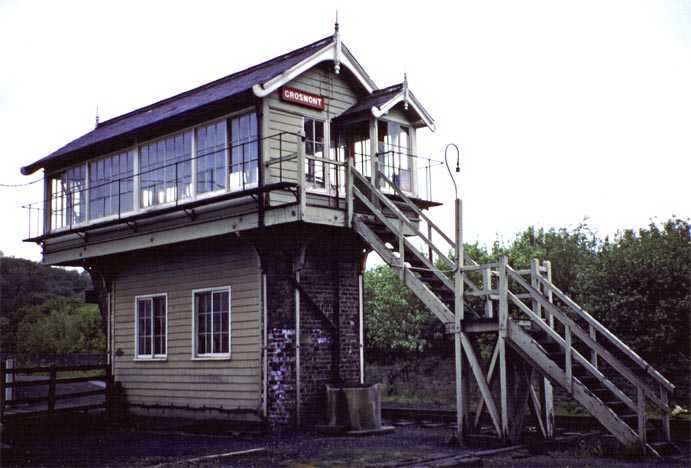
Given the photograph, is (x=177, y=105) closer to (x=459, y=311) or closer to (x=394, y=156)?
Answer: (x=394, y=156)

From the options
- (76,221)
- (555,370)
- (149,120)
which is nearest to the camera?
(555,370)

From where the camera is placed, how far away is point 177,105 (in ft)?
58.8

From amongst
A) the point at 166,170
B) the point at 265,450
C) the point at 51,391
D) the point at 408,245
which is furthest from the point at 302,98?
the point at 51,391

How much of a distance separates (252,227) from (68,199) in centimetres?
732

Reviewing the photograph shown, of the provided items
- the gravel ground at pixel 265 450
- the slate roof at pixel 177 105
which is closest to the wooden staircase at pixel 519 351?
the gravel ground at pixel 265 450

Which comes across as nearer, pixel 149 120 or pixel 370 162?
pixel 370 162

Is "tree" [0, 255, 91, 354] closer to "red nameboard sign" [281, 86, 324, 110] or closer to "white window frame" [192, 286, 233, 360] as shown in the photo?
"white window frame" [192, 286, 233, 360]

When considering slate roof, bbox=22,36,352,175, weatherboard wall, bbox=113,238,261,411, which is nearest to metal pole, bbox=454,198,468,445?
weatherboard wall, bbox=113,238,261,411

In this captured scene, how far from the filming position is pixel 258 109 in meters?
14.6

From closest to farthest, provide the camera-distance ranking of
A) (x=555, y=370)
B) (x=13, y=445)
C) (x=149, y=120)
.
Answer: (x=555, y=370) → (x=13, y=445) → (x=149, y=120)

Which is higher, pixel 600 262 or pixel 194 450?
pixel 600 262

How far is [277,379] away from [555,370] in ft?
18.6

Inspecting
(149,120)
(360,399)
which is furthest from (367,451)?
(149,120)

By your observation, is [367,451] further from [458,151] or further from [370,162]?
[370,162]
